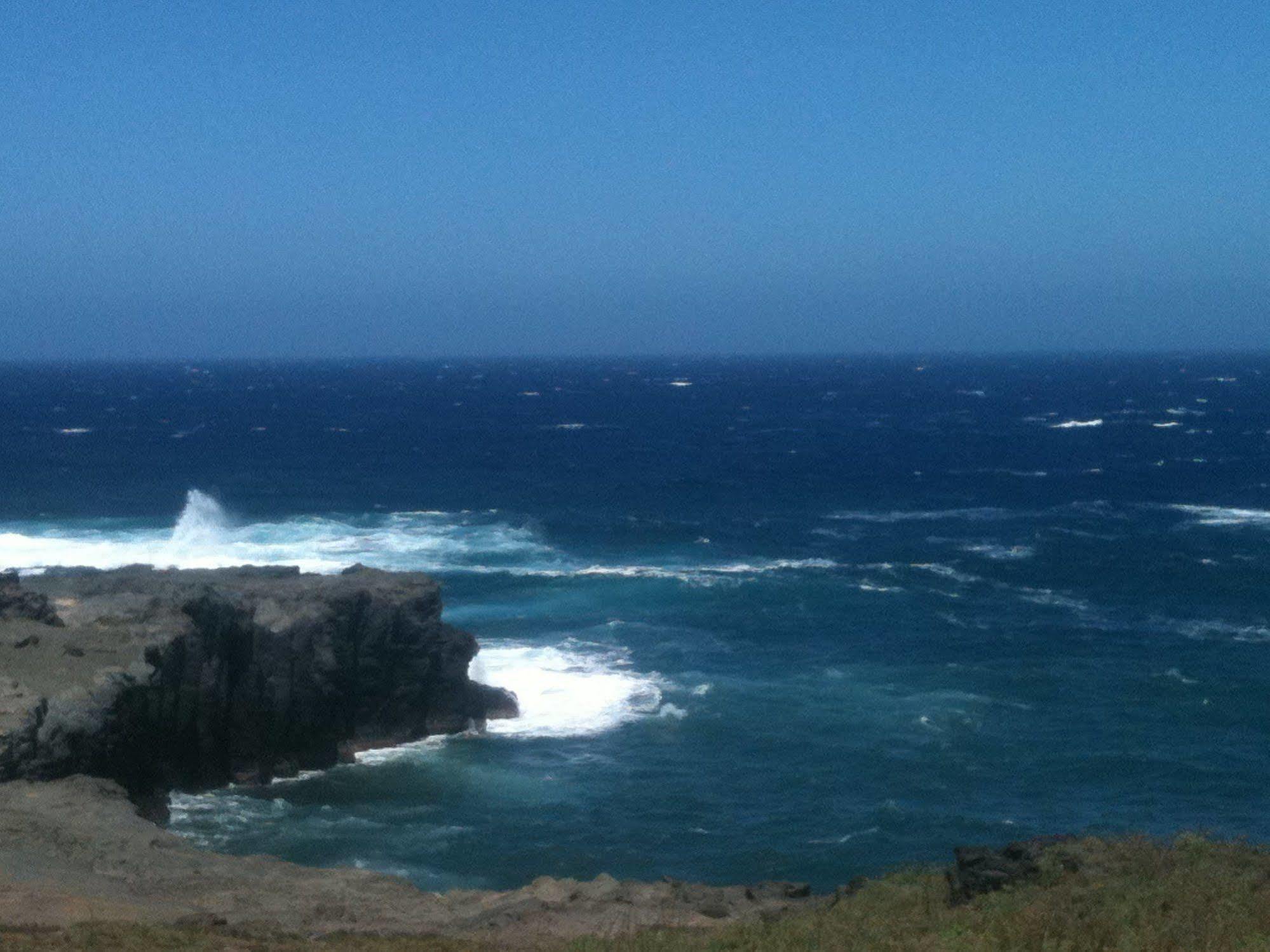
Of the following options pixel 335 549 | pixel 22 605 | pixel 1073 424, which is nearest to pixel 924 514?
pixel 335 549

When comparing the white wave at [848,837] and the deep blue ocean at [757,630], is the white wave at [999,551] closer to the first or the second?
the deep blue ocean at [757,630]

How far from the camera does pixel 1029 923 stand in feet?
56.5

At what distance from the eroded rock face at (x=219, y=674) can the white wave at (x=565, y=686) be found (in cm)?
126

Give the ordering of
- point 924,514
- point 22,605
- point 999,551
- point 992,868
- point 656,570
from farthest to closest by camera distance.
Result: point 924,514, point 999,551, point 656,570, point 22,605, point 992,868

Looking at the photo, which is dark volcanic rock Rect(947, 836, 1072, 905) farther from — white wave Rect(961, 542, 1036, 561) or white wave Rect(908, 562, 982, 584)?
white wave Rect(961, 542, 1036, 561)

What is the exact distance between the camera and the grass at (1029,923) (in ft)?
54.6

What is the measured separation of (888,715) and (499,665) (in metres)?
13.3

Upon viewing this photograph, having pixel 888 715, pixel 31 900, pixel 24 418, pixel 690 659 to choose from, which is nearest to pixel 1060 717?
pixel 888 715

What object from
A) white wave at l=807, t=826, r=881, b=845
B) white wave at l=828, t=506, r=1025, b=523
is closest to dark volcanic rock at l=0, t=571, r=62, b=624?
white wave at l=807, t=826, r=881, b=845

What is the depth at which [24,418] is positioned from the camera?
153 metres

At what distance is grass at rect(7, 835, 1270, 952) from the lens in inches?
656

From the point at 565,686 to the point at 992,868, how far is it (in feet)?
87.5

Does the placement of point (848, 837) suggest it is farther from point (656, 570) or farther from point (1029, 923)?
point (656, 570)

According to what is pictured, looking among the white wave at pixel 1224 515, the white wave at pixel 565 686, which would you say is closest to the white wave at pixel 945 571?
the white wave at pixel 565 686
